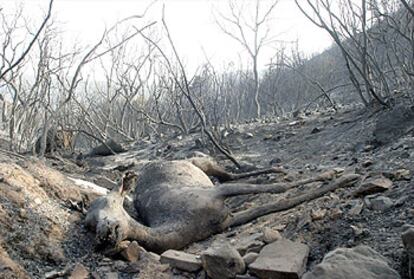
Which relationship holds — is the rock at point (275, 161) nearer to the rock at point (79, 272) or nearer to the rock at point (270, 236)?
the rock at point (270, 236)

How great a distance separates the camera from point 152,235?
340cm

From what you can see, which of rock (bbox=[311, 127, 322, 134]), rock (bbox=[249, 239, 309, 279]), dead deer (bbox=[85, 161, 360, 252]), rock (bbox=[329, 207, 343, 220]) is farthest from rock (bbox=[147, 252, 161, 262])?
rock (bbox=[311, 127, 322, 134])

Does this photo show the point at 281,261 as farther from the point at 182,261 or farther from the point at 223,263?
the point at 182,261

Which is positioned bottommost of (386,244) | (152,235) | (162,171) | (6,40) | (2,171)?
(386,244)

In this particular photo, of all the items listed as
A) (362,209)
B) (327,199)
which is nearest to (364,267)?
(362,209)

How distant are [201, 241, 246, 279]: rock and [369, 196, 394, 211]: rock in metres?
0.97

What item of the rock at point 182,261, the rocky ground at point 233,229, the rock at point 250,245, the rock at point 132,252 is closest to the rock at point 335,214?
the rocky ground at point 233,229

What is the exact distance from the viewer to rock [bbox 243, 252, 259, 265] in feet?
8.94

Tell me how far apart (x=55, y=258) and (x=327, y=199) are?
6.60 ft

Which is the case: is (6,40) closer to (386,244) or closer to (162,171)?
(162,171)

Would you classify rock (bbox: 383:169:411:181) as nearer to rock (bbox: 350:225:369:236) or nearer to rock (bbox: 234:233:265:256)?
rock (bbox: 350:225:369:236)

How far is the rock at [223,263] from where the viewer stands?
104 inches

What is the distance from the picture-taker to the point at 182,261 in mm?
2936

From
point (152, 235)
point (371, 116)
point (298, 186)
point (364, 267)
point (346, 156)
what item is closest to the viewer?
point (364, 267)
